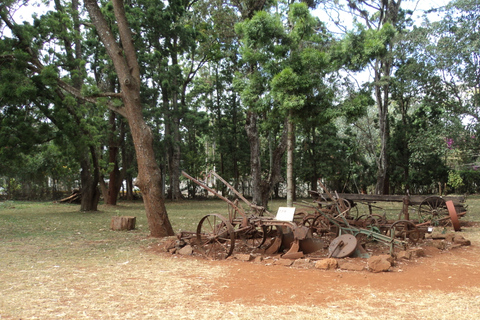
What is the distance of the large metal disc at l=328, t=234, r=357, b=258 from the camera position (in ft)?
22.2

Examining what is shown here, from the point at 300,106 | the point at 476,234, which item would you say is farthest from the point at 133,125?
the point at 476,234

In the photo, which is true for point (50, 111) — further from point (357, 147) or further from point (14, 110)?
point (357, 147)

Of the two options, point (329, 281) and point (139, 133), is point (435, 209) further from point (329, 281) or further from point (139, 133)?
point (139, 133)

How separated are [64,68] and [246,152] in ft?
48.1

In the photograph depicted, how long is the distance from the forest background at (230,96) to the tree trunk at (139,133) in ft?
0.10

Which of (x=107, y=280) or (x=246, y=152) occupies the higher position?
(x=246, y=152)

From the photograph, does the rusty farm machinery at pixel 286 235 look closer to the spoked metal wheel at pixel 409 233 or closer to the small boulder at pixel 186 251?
the spoked metal wheel at pixel 409 233

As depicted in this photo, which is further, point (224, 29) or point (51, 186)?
point (51, 186)

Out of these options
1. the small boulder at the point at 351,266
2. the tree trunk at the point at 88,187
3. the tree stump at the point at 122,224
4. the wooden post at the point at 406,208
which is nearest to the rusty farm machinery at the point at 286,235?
the small boulder at the point at 351,266

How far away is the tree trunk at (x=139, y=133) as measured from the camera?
9305 millimetres

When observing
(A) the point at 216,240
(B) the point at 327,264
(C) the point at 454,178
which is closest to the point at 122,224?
(A) the point at 216,240

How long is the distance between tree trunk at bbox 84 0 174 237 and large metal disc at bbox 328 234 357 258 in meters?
4.26

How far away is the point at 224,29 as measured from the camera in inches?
683

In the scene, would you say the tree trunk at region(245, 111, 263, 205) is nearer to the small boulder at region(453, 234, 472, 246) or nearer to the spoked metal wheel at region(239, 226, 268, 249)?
the spoked metal wheel at region(239, 226, 268, 249)
